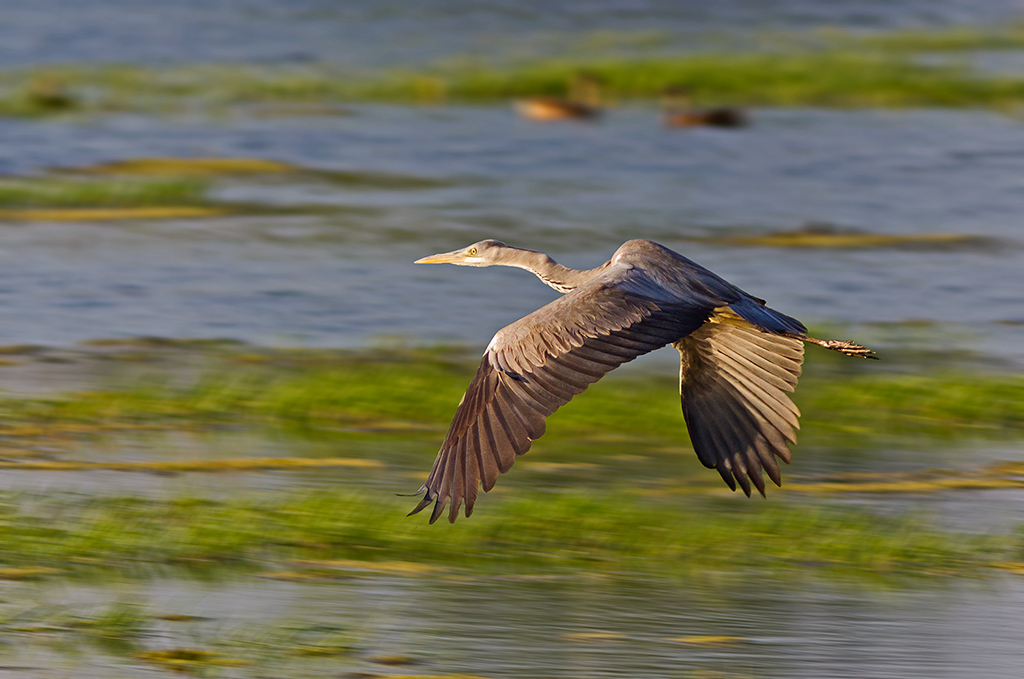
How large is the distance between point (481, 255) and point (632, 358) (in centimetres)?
195

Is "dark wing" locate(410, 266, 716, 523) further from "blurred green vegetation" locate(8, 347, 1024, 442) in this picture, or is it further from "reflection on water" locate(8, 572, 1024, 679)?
"blurred green vegetation" locate(8, 347, 1024, 442)

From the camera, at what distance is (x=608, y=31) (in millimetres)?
27297

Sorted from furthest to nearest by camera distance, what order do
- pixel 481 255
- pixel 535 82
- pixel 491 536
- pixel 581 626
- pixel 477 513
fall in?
pixel 535 82, pixel 481 255, pixel 477 513, pixel 491 536, pixel 581 626

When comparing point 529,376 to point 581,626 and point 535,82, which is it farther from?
point 535,82

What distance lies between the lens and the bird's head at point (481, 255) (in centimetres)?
782

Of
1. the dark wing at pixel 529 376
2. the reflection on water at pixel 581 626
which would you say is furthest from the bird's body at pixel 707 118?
the dark wing at pixel 529 376

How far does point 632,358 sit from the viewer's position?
608cm

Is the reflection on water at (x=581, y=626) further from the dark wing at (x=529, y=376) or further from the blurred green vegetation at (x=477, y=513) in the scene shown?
the dark wing at (x=529, y=376)

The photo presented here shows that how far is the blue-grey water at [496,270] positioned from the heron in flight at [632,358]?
66cm

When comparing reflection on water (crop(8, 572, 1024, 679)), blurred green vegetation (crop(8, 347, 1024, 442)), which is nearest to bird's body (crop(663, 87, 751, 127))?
blurred green vegetation (crop(8, 347, 1024, 442))

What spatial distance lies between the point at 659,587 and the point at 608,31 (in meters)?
21.1

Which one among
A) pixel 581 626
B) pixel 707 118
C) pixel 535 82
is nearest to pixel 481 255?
pixel 581 626

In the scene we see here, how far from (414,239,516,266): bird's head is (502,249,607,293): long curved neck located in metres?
0.06

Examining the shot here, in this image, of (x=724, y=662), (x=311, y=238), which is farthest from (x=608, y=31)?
(x=724, y=662)
